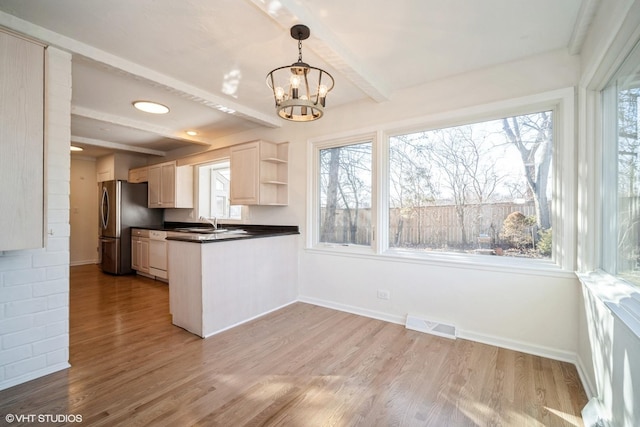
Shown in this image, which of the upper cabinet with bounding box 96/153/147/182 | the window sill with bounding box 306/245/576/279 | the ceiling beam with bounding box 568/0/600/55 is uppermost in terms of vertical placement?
the ceiling beam with bounding box 568/0/600/55

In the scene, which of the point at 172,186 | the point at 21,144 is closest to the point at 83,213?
the point at 172,186

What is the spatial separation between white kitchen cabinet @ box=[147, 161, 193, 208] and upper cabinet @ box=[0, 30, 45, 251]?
336 centimetres

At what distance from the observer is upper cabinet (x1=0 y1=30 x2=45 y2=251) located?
1758 millimetres

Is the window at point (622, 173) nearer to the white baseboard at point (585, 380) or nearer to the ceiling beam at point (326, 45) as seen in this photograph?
the white baseboard at point (585, 380)

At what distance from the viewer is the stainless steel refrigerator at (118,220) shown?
5.46 meters

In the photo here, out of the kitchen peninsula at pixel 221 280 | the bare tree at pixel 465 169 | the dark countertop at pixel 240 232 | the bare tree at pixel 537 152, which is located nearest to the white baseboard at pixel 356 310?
the kitchen peninsula at pixel 221 280

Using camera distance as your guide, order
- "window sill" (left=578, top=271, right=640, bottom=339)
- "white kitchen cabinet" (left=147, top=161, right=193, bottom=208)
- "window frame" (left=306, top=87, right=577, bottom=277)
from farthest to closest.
A: "white kitchen cabinet" (left=147, top=161, right=193, bottom=208), "window frame" (left=306, top=87, right=577, bottom=277), "window sill" (left=578, top=271, right=640, bottom=339)

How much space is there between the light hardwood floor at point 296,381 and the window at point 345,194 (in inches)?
44.7

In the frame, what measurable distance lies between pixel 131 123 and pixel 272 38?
9.89 ft

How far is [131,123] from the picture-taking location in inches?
163

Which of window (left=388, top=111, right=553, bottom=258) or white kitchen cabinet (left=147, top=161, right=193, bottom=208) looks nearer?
window (left=388, top=111, right=553, bottom=258)

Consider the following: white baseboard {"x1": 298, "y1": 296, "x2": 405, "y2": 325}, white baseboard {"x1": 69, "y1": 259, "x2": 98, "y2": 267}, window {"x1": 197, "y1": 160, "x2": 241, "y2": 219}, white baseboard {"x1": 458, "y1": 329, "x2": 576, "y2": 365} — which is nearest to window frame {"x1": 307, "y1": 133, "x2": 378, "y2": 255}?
white baseboard {"x1": 298, "y1": 296, "x2": 405, "y2": 325}

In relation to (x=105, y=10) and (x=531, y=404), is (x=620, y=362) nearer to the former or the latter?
(x=531, y=404)

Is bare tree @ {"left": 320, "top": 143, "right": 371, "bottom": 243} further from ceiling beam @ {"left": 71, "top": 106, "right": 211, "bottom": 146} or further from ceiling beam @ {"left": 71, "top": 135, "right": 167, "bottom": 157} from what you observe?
ceiling beam @ {"left": 71, "top": 135, "right": 167, "bottom": 157}
